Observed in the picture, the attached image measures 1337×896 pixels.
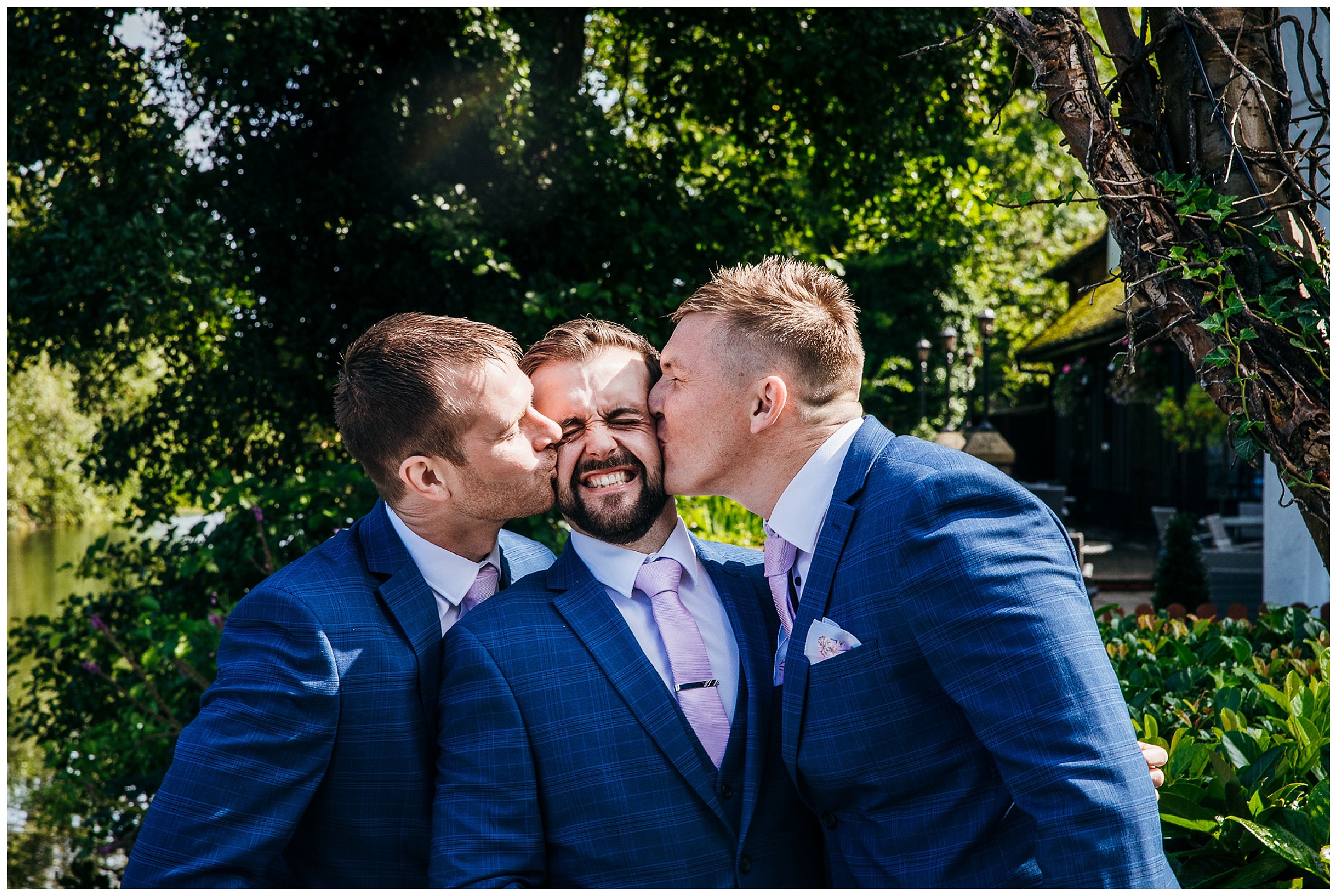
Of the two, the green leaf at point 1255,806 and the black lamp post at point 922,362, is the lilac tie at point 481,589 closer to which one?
the green leaf at point 1255,806

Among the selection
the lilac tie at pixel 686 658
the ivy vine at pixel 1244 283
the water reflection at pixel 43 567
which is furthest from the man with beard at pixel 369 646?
the water reflection at pixel 43 567

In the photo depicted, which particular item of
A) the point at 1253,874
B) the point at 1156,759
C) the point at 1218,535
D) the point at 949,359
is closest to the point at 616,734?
the point at 1156,759

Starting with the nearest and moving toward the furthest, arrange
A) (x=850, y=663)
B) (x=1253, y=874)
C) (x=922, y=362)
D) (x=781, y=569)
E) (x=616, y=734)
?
1. (x=850, y=663)
2. (x=616, y=734)
3. (x=1253, y=874)
4. (x=781, y=569)
5. (x=922, y=362)

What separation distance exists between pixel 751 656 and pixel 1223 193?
1.77 m

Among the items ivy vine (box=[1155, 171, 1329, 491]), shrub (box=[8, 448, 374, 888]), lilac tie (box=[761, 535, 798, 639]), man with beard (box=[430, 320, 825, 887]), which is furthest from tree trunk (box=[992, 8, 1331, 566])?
shrub (box=[8, 448, 374, 888])

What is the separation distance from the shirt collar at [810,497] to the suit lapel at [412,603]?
879 mm

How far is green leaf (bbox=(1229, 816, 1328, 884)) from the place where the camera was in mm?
2229

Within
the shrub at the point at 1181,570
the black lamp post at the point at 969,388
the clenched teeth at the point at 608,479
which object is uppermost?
the black lamp post at the point at 969,388

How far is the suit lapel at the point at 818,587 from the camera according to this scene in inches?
83.5

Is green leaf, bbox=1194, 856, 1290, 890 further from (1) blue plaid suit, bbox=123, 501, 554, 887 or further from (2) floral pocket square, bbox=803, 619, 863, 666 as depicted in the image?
(1) blue plaid suit, bbox=123, 501, 554, 887

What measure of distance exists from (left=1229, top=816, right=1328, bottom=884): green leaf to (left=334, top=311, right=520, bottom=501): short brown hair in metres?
2.14

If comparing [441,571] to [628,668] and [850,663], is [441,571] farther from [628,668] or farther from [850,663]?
[850,663]

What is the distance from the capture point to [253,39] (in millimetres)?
6746

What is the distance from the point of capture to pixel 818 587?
A: 2162 millimetres
